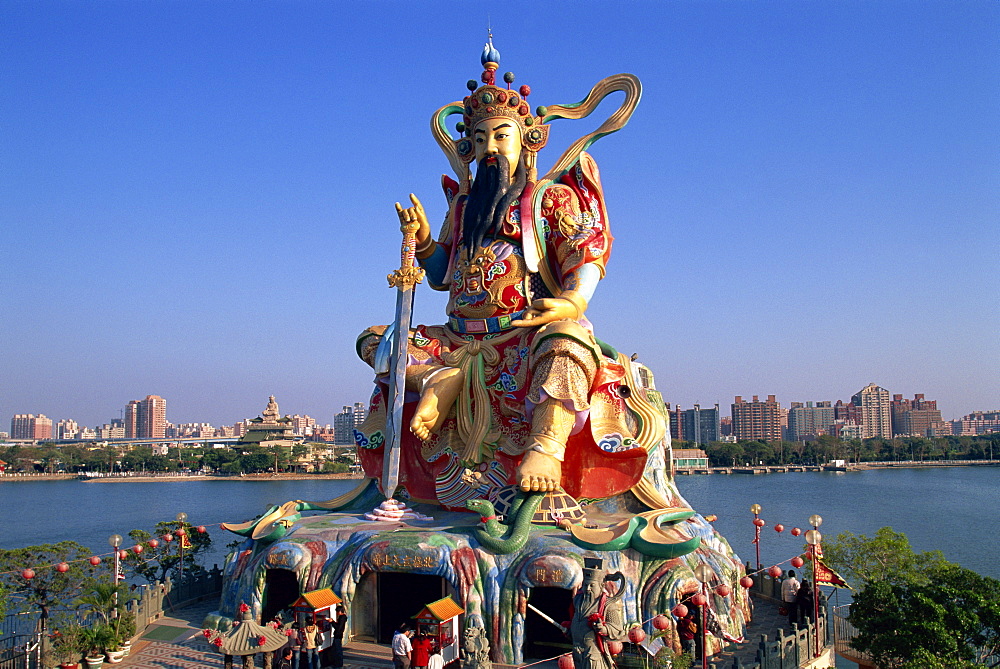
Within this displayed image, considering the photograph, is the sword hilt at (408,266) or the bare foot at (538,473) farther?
the sword hilt at (408,266)

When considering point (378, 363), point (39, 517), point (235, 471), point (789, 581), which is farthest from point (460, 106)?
point (235, 471)

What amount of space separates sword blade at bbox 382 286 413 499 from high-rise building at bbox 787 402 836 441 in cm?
10876

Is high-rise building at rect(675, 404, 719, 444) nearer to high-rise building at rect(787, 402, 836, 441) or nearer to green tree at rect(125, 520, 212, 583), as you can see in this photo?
high-rise building at rect(787, 402, 836, 441)

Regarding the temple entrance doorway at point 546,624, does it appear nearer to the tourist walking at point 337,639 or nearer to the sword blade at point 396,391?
the tourist walking at point 337,639

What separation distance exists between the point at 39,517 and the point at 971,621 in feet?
129

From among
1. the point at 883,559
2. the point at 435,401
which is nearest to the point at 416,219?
the point at 435,401

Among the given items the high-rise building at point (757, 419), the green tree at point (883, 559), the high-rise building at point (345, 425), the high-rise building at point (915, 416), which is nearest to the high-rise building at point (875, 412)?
the high-rise building at point (915, 416)

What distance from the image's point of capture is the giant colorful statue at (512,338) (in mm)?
10219

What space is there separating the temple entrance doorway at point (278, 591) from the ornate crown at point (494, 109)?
20.8 ft

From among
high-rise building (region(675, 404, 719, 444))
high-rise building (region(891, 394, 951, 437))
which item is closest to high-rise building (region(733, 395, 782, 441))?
high-rise building (region(675, 404, 719, 444))

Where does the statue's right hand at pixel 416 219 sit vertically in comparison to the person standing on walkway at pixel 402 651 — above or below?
above

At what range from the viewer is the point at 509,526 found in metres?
9.57

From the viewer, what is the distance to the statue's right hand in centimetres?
1148

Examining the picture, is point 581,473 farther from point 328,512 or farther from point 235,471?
point 235,471
